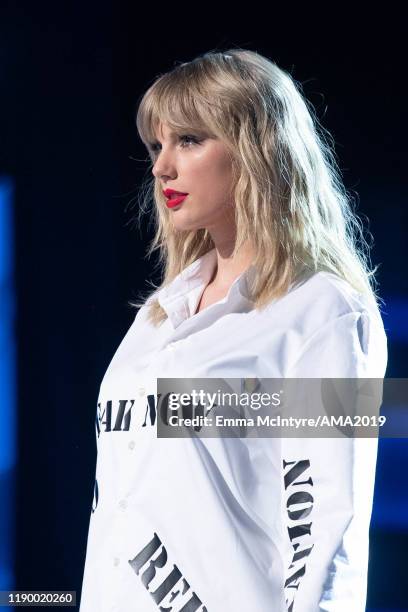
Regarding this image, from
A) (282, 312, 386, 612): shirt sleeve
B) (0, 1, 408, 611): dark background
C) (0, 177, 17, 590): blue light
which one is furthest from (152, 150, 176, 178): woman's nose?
(0, 177, 17, 590): blue light

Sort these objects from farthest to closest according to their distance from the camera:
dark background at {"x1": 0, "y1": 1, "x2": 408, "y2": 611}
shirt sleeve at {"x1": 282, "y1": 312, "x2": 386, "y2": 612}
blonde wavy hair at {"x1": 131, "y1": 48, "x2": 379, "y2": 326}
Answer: dark background at {"x1": 0, "y1": 1, "x2": 408, "y2": 611} → blonde wavy hair at {"x1": 131, "y1": 48, "x2": 379, "y2": 326} → shirt sleeve at {"x1": 282, "y1": 312, "x2": 386, "y2": 612}

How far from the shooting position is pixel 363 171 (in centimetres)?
222

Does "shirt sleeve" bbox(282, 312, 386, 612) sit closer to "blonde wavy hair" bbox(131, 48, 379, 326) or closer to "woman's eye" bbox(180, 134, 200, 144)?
"blonde wavy hair" bbox(131, 48, 379, 326)

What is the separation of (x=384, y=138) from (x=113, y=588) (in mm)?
1278

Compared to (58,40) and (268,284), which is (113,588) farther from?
(58,40)

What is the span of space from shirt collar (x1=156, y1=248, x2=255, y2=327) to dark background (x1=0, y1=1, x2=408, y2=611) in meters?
0.61

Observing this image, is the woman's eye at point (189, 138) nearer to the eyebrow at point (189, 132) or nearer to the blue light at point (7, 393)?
the eyebrow at point (189, 132)

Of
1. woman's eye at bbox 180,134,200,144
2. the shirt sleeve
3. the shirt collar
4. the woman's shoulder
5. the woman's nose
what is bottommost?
the shirt sleeve

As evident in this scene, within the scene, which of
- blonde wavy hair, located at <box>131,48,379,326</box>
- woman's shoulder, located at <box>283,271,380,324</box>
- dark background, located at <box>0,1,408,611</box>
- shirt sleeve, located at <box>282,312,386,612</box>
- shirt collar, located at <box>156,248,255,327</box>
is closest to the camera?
shirt sleeve, located at <box>282,312,386,612</box>

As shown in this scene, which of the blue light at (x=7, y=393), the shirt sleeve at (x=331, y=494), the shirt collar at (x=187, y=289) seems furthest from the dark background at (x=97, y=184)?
the shirt sleeve at (x=331, y=494)

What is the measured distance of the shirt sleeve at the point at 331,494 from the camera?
1.21m

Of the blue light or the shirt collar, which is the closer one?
the shirt collar

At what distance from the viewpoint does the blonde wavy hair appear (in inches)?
57.9

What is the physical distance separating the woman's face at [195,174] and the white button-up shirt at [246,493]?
0.48 ft
